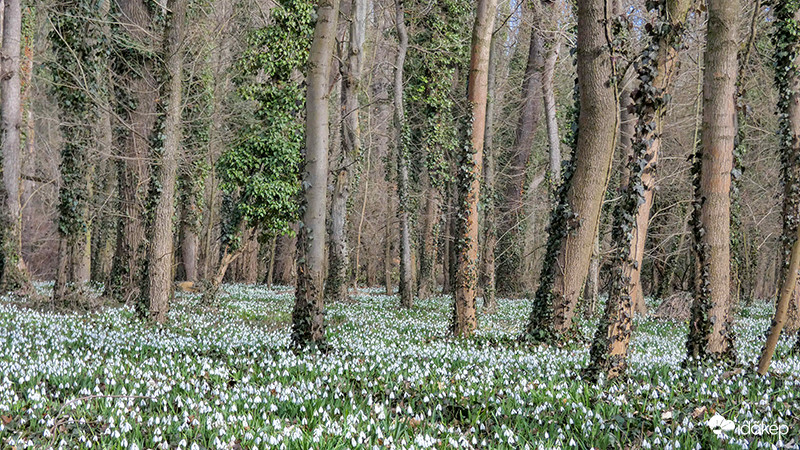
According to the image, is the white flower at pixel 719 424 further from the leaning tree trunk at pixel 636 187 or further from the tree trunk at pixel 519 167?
the tree trunk at pixel 519 167

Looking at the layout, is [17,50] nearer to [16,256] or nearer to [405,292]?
[16,256]

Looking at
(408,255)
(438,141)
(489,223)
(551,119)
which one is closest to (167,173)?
(408,255)

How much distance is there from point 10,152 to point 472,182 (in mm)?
13449

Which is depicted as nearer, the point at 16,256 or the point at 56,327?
the point at 56,327

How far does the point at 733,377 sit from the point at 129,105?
531 inches

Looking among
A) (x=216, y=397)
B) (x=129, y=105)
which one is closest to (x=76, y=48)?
(x=129, y=105)

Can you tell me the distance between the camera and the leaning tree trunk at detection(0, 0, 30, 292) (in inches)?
655

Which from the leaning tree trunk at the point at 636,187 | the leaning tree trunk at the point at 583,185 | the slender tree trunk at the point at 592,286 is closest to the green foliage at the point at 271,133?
the slender tree trunk at the point at 592,286

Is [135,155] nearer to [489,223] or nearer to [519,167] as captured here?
[489,223]

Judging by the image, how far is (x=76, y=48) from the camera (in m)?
14.1

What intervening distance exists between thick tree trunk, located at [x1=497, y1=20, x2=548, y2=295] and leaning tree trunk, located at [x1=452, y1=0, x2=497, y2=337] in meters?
10.1

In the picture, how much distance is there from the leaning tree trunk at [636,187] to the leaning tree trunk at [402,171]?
35.6 ft

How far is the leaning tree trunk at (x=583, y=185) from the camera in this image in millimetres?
8945

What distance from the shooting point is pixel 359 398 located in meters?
6.07
